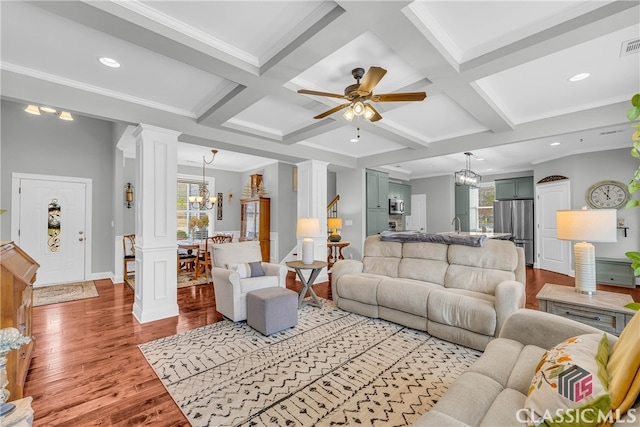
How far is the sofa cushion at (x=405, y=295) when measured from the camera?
9.96 ft

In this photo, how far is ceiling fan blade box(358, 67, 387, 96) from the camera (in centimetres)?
214

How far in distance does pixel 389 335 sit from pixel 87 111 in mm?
4141

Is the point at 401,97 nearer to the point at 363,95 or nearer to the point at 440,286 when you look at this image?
the point at 363,95

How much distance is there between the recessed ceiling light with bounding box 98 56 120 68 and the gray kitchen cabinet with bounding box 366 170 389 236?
4.94 meters

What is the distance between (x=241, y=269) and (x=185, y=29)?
254 cm

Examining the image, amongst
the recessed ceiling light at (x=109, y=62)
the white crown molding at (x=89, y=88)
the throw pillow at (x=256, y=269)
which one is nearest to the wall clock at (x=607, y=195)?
the throw pillow at (x=256, y=269)

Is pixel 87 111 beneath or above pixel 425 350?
above

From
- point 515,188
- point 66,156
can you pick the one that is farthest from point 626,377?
point 515,188

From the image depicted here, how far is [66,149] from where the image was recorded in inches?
215

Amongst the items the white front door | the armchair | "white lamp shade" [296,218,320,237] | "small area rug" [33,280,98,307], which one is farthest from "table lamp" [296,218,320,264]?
the white front door

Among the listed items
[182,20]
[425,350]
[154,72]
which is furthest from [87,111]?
[425,350]

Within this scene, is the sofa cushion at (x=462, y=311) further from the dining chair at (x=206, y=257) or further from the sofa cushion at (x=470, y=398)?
the dining chair at (x=206, y=257)

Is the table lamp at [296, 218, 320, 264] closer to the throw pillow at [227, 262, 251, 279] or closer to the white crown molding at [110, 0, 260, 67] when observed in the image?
the throw pillow at [227, 262, 251, 279]

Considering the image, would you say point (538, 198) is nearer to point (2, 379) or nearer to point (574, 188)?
point (574, 188)
